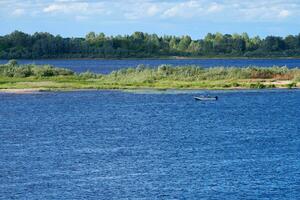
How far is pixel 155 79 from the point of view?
119m

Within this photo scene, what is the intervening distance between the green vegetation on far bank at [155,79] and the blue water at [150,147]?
1058cm

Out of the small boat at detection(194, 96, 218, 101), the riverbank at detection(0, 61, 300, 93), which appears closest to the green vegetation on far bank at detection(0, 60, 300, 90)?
the riverbank at detection(0, 61, 300, 93)

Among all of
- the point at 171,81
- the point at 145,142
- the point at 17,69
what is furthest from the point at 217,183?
the point at 17,69

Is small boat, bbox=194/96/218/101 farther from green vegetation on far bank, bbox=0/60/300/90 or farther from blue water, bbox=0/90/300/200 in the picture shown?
green vegetation on far bank, bbox=0/60/300/90

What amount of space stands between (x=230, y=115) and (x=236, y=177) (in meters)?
34.4

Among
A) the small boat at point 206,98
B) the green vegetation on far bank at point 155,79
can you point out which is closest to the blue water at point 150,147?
the small boat at point 206,98

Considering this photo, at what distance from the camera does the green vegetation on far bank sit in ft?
368

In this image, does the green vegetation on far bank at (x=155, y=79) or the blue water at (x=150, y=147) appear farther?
the green vegetation on far bank at (x=155, y=79)


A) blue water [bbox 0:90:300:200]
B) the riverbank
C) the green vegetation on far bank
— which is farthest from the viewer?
the green vegetation on far bank

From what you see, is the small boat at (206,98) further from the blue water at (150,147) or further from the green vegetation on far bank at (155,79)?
the green vegetation on far bank at (155,79)

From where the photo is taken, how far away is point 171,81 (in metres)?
117

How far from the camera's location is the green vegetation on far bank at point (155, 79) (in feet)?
368

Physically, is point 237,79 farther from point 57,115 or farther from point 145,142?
point 145,142

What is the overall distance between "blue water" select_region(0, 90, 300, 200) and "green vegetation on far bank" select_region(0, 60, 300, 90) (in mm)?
10584
